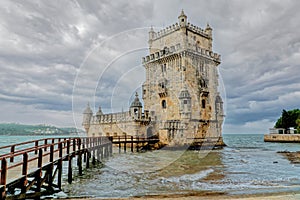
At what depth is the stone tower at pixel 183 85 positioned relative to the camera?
33.9 meters

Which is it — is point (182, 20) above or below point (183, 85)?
above

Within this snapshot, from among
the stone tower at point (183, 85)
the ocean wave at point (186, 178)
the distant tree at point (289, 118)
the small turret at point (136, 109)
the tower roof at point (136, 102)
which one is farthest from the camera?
the distant tree at point (289, 118)

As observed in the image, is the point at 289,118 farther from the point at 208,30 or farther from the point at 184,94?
the point at 184,94

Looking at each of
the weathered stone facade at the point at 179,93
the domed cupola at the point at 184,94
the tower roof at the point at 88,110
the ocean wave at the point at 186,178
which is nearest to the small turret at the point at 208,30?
the weathered stone facade at the point at 179,93

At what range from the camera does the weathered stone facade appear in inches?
1341

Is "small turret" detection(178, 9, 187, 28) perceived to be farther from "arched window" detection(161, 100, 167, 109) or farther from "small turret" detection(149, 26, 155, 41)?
"arched window" detection(161, 100, 167, 109)

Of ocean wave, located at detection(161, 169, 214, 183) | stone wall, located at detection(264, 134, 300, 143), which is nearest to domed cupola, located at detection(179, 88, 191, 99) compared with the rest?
ocean wave, located at detection(161, 169, 214, 183)

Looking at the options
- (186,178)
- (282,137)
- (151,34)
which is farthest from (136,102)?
(282,137)

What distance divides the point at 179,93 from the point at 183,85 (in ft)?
4.24

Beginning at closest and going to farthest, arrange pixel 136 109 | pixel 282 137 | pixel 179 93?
pixel 179 93
pixel 136 109
pixel 282 137

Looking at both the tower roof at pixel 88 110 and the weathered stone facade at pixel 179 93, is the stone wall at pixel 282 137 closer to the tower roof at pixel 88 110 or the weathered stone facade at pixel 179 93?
the weathered stone facade at pixel 179 93

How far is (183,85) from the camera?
34.4m

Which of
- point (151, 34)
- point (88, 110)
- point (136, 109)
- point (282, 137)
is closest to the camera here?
point (136, 109)

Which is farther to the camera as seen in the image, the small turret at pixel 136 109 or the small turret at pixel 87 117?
the small turret at pixel 87 117
